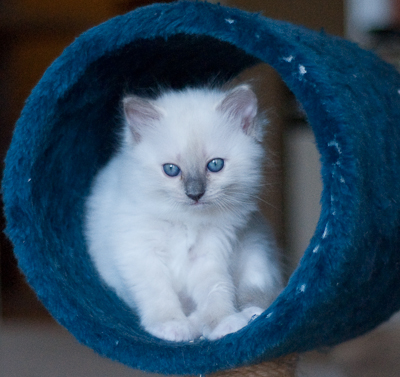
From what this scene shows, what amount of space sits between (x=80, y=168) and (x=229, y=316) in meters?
0.85

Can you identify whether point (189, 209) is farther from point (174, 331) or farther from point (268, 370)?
point (268, 370)

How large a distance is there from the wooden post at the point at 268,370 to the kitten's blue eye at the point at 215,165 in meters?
0.59

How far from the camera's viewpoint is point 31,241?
1427 mm

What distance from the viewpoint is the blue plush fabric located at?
1154 mm

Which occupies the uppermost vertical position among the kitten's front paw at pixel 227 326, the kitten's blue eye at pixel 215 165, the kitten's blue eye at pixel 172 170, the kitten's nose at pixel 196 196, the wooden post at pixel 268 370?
the kitten's blue eye at pixel 215 165

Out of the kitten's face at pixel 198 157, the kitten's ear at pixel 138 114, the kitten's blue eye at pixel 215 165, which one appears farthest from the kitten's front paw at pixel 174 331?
the kitten's ear at pixel 138 114

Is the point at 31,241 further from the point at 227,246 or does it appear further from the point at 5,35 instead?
the point at 5,35

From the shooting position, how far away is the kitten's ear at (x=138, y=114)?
62.6 inches

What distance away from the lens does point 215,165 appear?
1.56 meters

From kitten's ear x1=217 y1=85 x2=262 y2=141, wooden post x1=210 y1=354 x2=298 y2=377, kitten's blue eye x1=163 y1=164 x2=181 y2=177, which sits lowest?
wooden post x1=210 y1=354 x2=298 y2=377

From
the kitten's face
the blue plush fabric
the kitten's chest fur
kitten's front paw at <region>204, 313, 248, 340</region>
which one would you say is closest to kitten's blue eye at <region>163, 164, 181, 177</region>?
the kitten's face

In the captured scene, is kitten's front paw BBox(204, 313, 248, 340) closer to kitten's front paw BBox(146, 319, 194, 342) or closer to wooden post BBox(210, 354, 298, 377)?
kitten's front paw BBox(146, 319, 194, 342)

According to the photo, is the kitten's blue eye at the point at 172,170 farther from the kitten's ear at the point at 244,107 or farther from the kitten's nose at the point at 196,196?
the kitten's ear at the point at 244,107

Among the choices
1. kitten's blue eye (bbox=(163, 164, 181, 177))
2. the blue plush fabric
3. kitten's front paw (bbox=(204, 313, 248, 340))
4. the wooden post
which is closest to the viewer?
the blue plush fabric
